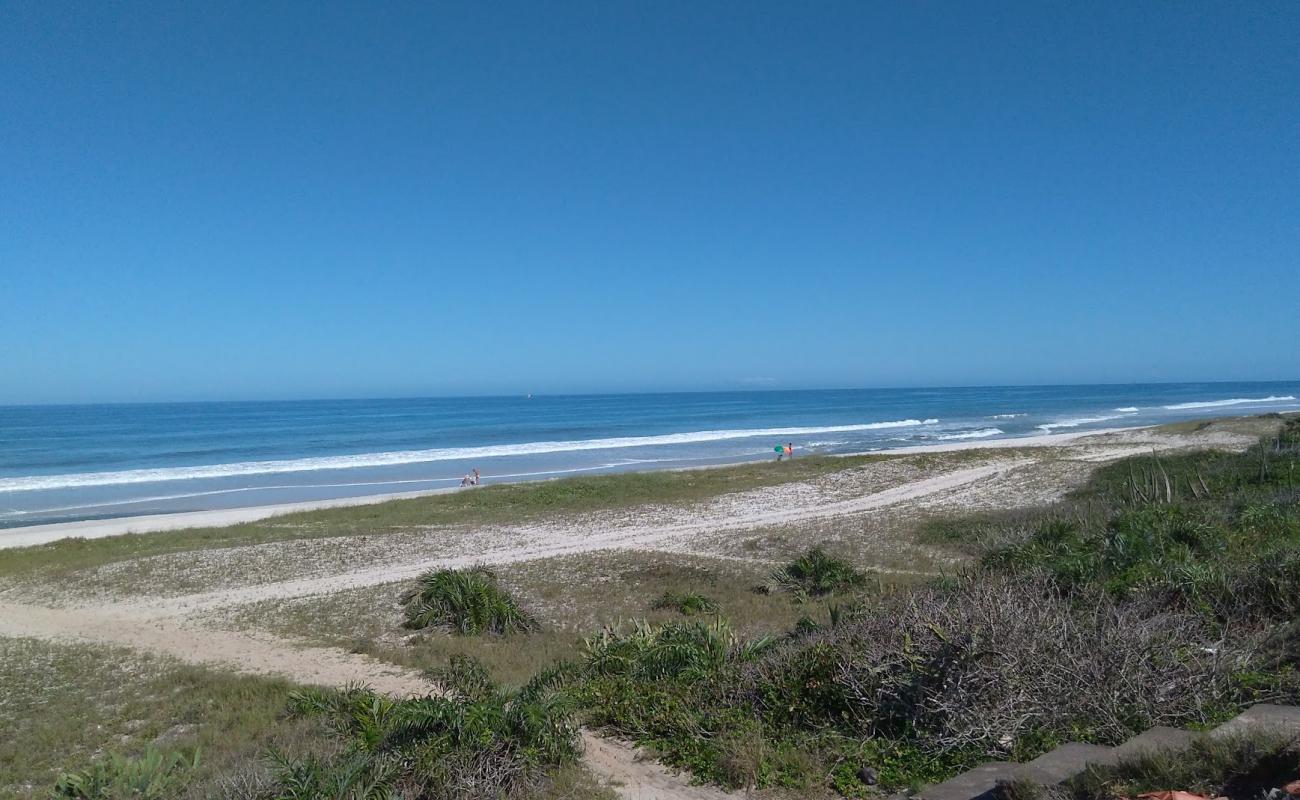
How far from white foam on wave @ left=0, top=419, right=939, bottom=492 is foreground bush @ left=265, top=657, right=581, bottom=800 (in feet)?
137

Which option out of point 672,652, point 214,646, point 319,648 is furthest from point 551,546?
point 672,652

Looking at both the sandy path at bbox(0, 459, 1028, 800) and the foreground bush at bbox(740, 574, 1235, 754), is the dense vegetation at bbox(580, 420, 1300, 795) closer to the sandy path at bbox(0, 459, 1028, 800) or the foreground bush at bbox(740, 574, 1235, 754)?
the foreground bush at bbox(740, 574, 1235, 754)

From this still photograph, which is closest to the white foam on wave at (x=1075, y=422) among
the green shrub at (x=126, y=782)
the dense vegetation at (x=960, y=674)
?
the dense vegetation at (x=960, y=674)

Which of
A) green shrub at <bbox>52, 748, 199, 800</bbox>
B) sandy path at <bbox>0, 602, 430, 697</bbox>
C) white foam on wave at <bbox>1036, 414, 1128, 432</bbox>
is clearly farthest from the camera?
white foam on wave at <bbox>1036, 414, 1128, 432</bbox>

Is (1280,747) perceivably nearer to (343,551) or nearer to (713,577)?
(713,577)

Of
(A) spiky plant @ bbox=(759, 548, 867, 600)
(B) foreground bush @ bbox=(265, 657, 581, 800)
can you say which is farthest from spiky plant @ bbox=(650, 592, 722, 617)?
(B) foreground bush @ bbox=(265, 657, 581, 800)

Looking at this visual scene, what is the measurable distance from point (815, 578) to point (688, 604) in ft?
8.64

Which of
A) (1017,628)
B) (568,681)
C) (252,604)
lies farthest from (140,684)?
(1017,628)

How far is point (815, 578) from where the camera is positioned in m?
14.1

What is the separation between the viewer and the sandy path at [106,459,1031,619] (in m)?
16.0

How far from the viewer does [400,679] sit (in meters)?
10.1

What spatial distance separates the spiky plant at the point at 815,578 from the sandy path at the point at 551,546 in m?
5.78

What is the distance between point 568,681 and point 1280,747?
18.8 ft

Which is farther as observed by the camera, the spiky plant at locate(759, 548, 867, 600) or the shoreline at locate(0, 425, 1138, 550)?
the shoreline at locate(0, 425, 1138, 550)
